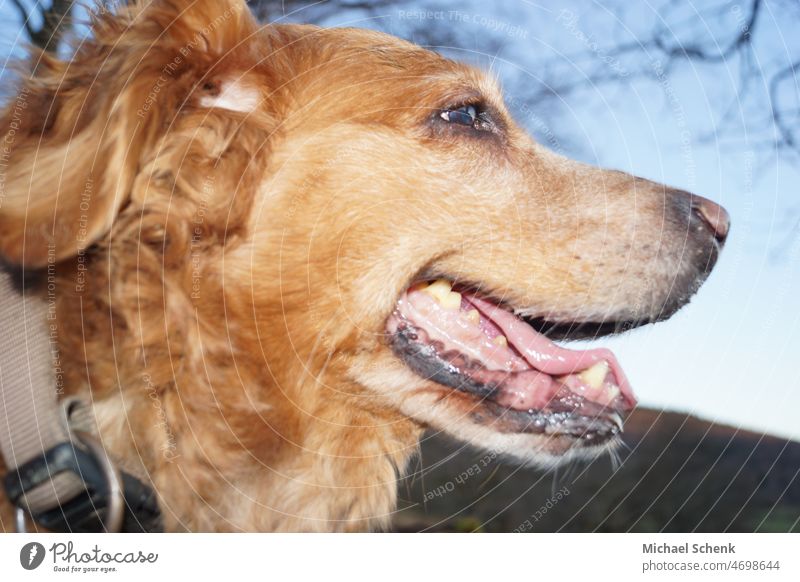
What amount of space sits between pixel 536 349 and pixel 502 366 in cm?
14

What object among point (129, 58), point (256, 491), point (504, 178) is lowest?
point (256, 491)

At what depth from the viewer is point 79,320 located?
1927 millimetres

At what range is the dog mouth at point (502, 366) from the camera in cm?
231

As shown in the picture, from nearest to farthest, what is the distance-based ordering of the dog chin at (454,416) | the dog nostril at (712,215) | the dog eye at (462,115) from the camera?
the dog chin at (454,416) → the dog eye at (462,115) → the dog nostril at (712,215)

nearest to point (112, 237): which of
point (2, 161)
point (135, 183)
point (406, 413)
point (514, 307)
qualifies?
point (135, 183)

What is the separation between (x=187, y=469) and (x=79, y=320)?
485mm

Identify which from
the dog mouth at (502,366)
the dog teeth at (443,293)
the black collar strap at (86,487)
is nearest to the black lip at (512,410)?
the dog mouth at (502,366)

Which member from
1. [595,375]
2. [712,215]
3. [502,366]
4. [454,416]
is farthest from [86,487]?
[712,215]

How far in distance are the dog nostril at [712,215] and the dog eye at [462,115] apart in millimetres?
786

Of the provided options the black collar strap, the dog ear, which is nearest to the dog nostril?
the dog ear

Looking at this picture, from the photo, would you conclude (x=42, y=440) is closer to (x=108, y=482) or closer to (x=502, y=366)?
(x=108, y=482)

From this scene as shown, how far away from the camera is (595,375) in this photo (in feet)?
7.94

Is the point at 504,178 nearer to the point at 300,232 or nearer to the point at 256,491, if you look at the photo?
the point at 300,232

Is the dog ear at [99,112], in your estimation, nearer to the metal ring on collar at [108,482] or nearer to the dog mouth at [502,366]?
the metal ring on collar at [108,482]
